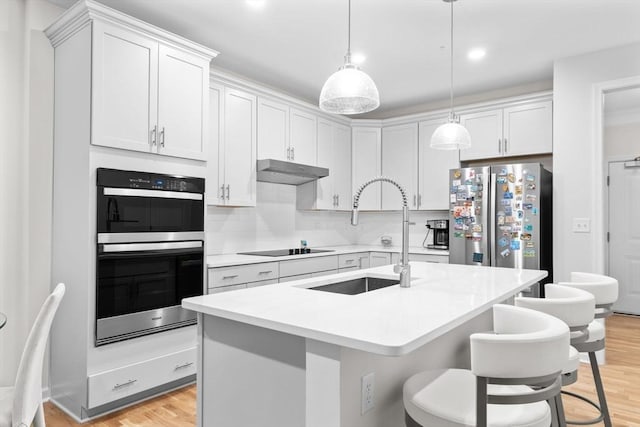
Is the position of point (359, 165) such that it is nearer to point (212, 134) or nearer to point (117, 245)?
point (212, 134)

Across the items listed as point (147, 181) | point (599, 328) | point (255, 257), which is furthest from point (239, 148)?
point (599, 328)

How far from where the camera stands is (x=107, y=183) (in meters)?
2.54

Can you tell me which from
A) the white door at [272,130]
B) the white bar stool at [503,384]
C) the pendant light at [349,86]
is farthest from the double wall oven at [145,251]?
the white bar stool at [503,384]

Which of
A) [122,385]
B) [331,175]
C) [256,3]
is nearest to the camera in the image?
[122,385]

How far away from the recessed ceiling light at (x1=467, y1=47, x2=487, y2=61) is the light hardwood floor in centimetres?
282

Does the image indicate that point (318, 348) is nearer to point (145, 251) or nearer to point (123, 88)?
point (145, 251)

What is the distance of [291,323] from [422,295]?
76cm

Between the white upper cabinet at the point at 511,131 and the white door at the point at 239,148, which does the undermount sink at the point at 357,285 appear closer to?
the white door at the point at 239,148

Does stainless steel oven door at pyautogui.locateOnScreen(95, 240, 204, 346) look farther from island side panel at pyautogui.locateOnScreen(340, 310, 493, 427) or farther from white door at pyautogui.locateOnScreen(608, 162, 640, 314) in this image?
white door at pyautogui.locateOnScreen(608, 162, 640, 314)

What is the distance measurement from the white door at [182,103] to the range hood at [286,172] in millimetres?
859

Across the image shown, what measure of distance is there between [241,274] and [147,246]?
868mm

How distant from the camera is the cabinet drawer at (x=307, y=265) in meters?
3.73

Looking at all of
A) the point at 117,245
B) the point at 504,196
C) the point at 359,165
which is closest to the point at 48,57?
the point at 117,245

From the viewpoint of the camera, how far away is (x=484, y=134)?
14.8ft
